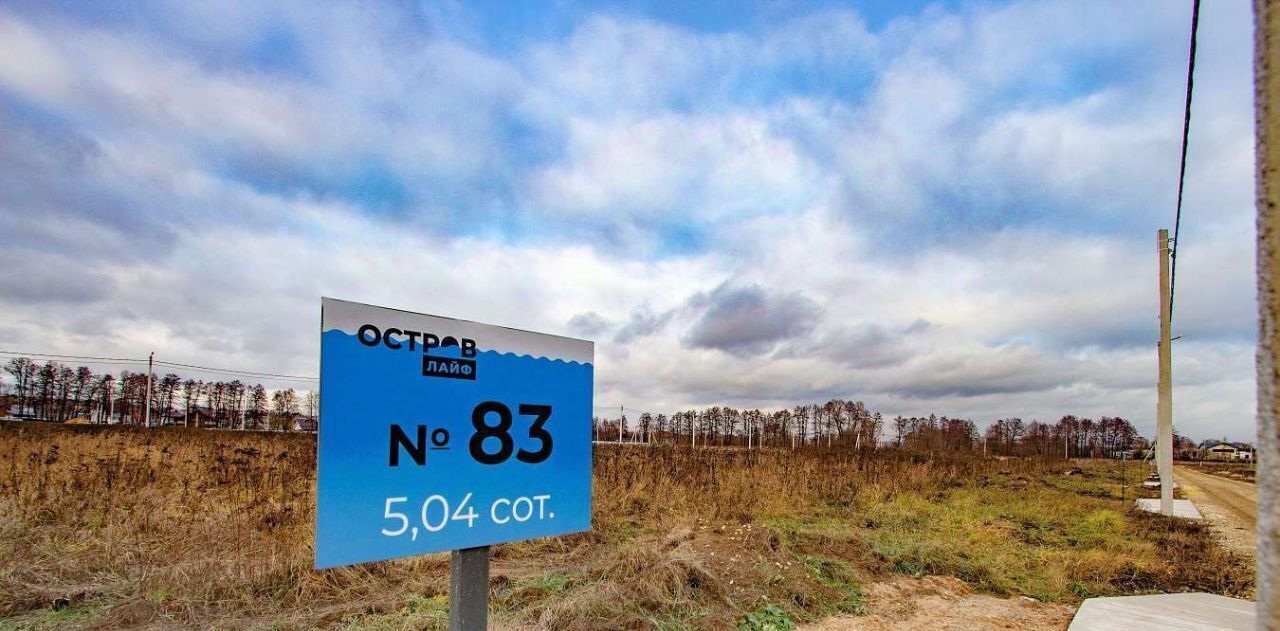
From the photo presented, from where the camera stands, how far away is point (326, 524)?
2006 mm

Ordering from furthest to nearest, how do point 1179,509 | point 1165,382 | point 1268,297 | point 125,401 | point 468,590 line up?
1. point 125,401
2. point 1179,509
3. point 1165,382
4. point 468,590
5. point 1268,297

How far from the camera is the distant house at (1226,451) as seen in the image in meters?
85.1

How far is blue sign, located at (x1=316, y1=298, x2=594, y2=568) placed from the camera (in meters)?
2.05

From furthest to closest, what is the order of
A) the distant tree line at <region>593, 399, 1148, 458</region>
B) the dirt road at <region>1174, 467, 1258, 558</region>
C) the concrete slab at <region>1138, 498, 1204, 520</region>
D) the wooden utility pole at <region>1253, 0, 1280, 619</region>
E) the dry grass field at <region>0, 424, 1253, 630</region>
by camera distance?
the distant tree line at <region>593, 399, 1148, 458</region> → the concrete slab at <region>1138, 498, 1204, 520</region> → the dirt road at <region>1174, 467, 1258, 558</region> → the dry grass field at <region>0, 424, 1253, 630</region> → the wooden utility pole at <region>1253, 0, 1280, 619</region>

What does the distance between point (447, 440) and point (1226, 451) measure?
434 feet

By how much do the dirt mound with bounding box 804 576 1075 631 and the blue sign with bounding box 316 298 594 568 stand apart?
3337mm

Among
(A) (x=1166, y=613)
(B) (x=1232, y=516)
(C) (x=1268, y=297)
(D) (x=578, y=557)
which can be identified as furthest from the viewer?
(B) (x=1232, y=516)

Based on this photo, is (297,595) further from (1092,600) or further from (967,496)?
(967,496)

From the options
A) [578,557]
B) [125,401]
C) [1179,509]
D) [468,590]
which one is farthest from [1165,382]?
[125,401]

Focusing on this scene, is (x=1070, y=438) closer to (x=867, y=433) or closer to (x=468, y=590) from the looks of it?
(x=867, y=433)

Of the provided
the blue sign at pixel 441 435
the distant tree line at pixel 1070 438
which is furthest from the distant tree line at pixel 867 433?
the blue sign at pixel 441 435

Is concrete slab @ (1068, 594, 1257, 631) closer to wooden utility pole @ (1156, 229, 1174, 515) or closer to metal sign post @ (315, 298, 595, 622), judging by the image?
metal sign post @ (315, 298, 595, 622)

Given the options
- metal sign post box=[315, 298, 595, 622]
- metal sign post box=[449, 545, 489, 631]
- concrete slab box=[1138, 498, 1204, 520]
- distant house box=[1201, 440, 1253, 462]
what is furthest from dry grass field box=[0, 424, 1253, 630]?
distant house box=[1201, 440, 1253, 462]

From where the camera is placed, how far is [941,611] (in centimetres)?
537
